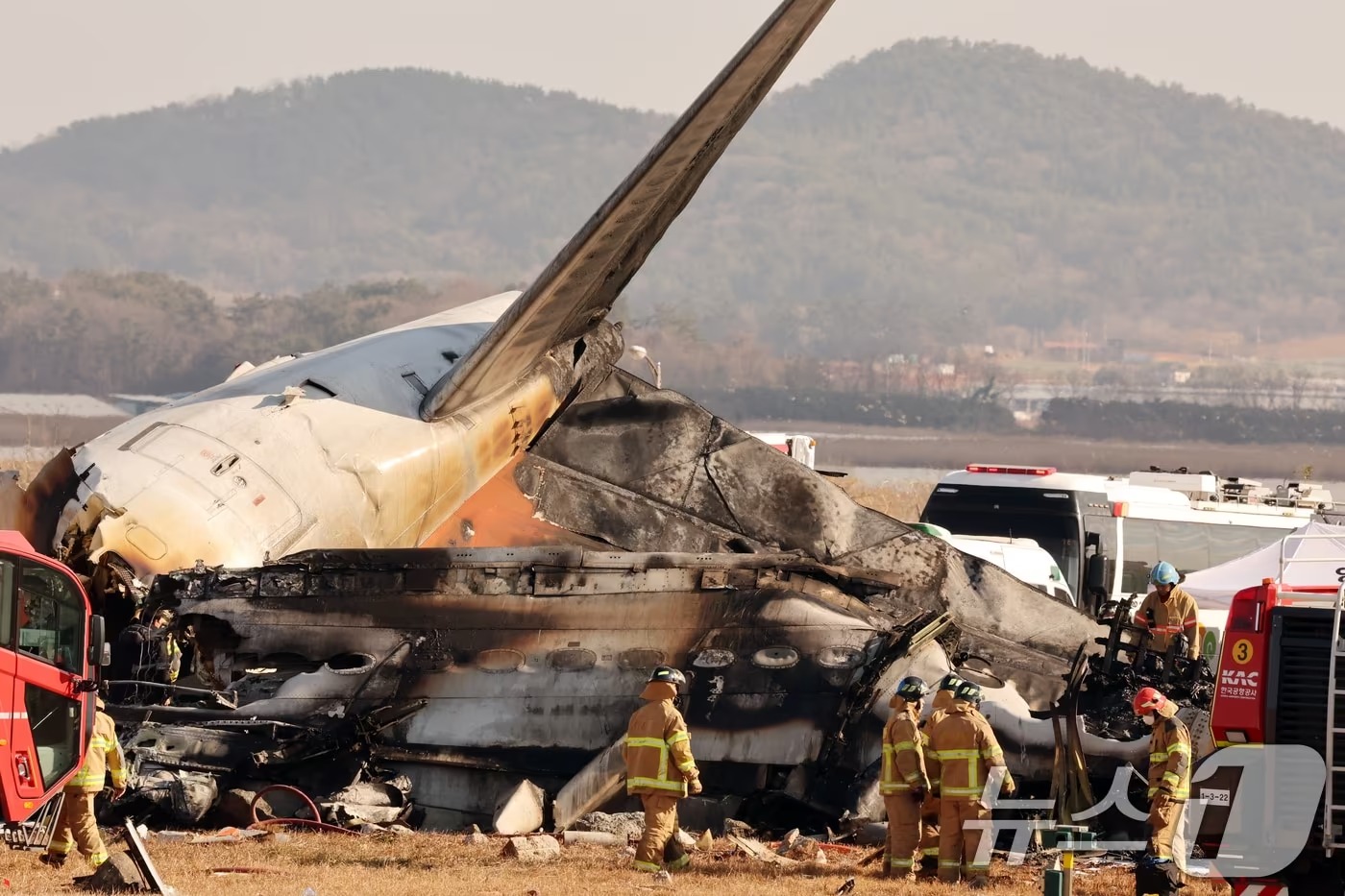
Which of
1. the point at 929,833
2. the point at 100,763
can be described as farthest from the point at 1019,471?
the point at 100,763

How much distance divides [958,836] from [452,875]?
407 cm

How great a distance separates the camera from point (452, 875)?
564 inches

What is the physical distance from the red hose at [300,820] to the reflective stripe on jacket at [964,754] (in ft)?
17.7

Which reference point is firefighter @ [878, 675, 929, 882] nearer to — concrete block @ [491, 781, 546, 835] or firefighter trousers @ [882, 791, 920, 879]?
firefighter trousers @ [882, 791, 920, 879]

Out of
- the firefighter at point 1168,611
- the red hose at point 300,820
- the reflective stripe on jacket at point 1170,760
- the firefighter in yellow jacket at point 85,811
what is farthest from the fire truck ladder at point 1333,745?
the firefighter at point 1168,611

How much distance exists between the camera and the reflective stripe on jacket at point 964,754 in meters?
14.5

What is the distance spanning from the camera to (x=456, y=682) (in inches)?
709

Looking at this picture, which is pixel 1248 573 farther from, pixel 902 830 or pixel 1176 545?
pixel 902 830

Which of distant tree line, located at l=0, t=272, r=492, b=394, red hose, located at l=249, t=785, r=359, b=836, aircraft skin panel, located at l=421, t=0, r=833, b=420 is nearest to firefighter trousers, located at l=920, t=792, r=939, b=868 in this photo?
red hose, located at l=249, t=785, r=359, b=836

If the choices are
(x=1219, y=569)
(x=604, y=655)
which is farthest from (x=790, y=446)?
(x=604, y=655)

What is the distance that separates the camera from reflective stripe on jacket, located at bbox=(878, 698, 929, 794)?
48.8ft

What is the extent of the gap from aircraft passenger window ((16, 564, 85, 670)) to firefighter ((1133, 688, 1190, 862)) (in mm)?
8519

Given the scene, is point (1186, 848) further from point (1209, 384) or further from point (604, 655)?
point (1209, 384)

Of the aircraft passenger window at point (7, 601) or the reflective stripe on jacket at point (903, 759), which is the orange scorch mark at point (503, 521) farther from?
the aircraft passenger window at point (7, 601)
